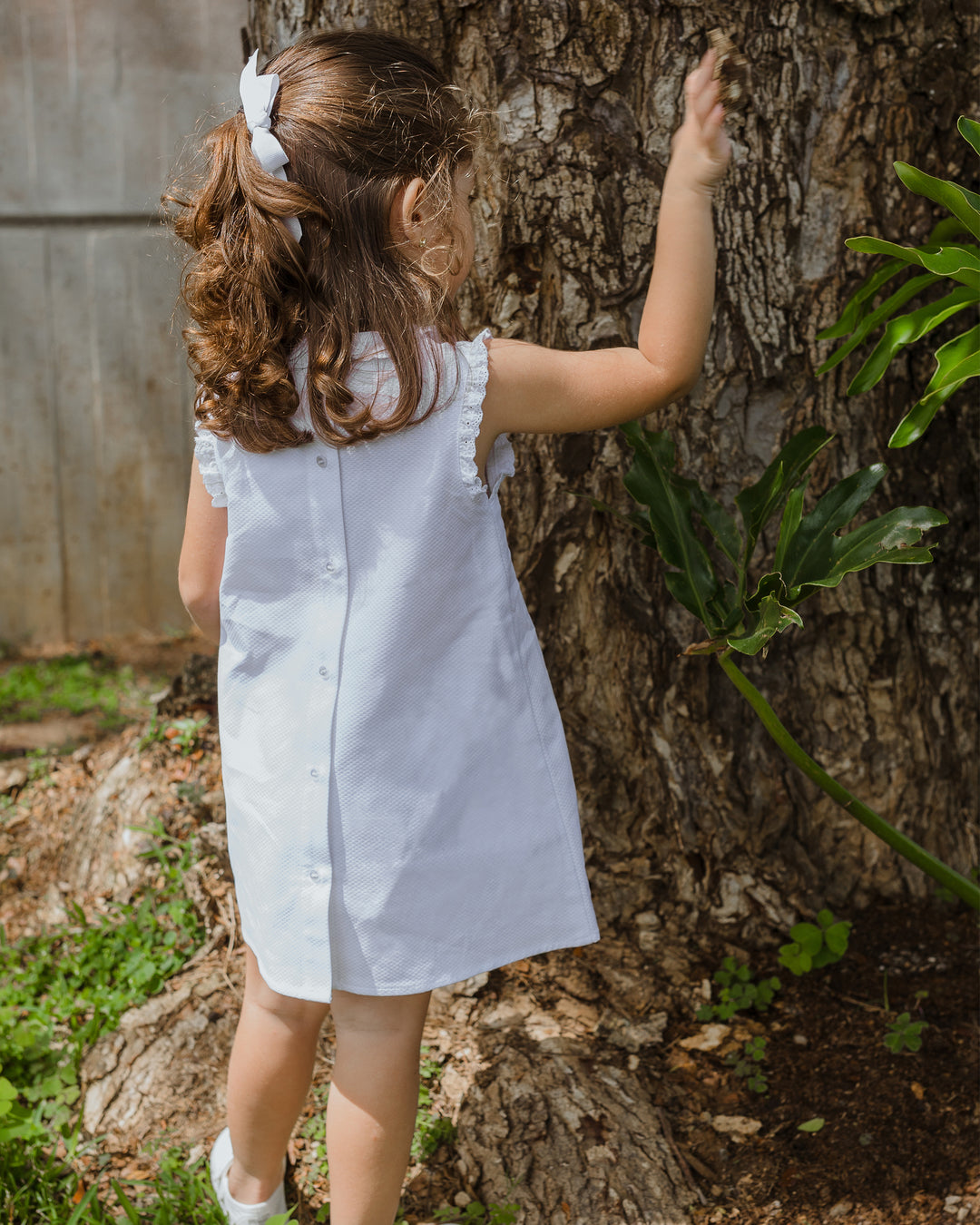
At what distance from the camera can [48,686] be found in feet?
12.5

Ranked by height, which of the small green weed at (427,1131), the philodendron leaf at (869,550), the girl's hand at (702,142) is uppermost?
the girl's hand at (702,142)

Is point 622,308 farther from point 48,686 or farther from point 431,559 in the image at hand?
point 48,686

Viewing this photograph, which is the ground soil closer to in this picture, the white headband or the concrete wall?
the white headband

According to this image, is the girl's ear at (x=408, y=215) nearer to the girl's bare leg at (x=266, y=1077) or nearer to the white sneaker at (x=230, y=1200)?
the girl's bare leg at (x=266, y=1077)

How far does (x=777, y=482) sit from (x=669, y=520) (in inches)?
6.7

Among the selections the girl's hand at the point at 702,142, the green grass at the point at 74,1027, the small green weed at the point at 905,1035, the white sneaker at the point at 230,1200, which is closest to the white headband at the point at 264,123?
the girl's hand at the point at 702,142

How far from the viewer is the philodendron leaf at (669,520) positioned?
5.22 ft

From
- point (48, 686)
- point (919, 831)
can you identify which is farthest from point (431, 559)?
point (48, 686)

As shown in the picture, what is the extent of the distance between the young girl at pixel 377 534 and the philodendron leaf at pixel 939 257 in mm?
206

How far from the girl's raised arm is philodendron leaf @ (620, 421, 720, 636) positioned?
0.76ft

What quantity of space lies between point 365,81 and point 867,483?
0.88 metres

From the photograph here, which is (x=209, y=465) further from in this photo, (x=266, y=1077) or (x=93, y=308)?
(x=93, y=308)

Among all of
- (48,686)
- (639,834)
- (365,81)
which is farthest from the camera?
(48,686)

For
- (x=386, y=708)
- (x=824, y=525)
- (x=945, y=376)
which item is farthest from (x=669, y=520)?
(x=386, y=708)
